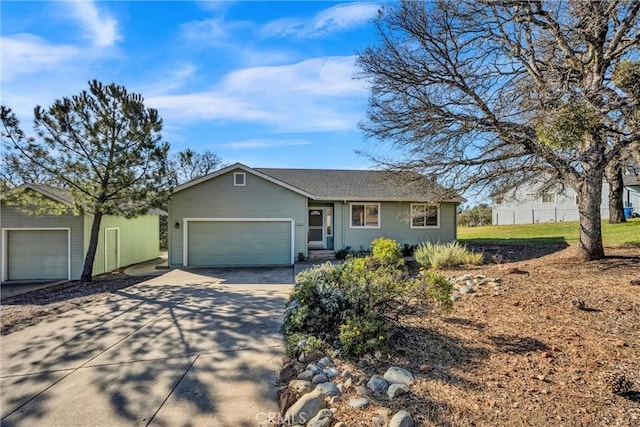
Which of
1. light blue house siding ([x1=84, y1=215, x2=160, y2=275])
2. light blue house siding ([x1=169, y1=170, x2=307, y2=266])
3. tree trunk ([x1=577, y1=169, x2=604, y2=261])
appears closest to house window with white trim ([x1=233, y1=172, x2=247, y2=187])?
light blue house siding ([x1=169, y1=170, x2=307, y2=266])

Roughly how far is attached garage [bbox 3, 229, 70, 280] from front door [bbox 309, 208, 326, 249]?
10.1 metres

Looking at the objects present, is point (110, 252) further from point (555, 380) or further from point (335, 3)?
point (555, 380)

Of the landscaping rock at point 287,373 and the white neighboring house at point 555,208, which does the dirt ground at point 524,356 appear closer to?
the landscaping rock at point 287,373

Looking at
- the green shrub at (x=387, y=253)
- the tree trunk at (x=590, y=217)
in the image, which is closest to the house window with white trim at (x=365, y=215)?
the green shrub at (x=387, y=253)

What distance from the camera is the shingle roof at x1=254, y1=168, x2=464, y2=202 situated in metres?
13.3

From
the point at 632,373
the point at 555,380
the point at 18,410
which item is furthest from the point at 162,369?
the point at 632,373

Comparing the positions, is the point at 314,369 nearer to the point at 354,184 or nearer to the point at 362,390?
the point at 362,390

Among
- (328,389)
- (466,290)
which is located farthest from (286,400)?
(466,290)

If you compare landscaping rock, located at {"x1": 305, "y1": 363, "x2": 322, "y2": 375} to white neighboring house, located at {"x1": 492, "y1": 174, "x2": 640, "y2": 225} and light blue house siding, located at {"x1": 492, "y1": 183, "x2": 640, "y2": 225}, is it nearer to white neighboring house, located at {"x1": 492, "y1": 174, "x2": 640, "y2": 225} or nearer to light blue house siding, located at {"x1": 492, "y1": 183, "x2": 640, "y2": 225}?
white neighboring house, located at {"x1": 492, "y1": 174, "x2": 640, "y2": 225}

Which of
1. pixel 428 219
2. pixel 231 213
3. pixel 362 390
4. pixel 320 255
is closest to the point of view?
pixel 362 390

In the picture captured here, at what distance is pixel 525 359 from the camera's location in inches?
147

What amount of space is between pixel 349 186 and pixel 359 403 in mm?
14113

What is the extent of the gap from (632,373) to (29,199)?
1484 centimetres

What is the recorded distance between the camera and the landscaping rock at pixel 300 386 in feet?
11.0
